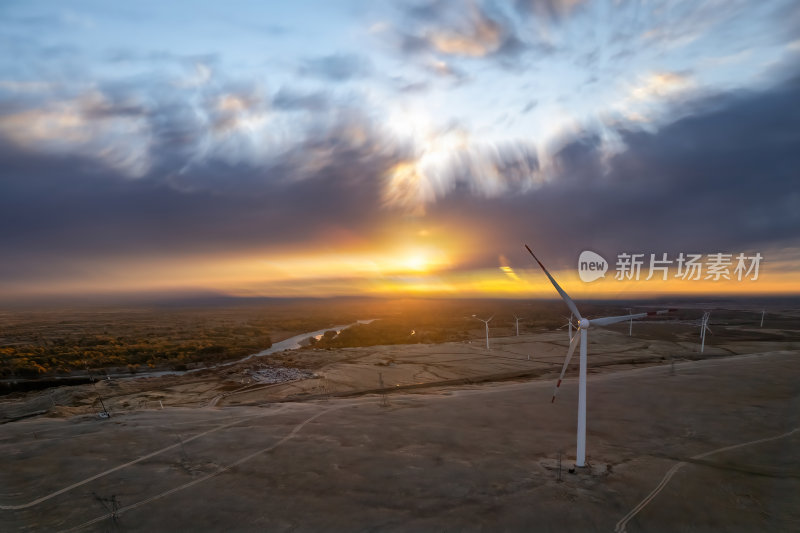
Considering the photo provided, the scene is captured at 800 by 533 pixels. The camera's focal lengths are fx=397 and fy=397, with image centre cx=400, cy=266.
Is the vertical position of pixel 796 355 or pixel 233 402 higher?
pixel 796 355

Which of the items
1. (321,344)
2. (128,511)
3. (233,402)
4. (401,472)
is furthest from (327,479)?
(321,344)

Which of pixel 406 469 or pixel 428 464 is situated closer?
pixel 406 469

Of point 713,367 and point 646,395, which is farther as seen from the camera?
point 713,367

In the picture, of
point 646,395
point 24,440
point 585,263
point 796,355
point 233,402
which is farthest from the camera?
point 796,355

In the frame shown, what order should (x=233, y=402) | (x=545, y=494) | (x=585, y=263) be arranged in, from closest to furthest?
(x=545, y=494) → (x=585, y=263) → (x=233, y=402)

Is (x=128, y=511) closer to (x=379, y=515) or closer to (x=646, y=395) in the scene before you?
(x=379, y=515)

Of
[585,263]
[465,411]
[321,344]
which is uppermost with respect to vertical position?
[585,263]

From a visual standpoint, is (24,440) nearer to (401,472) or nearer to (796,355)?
(401,472)
